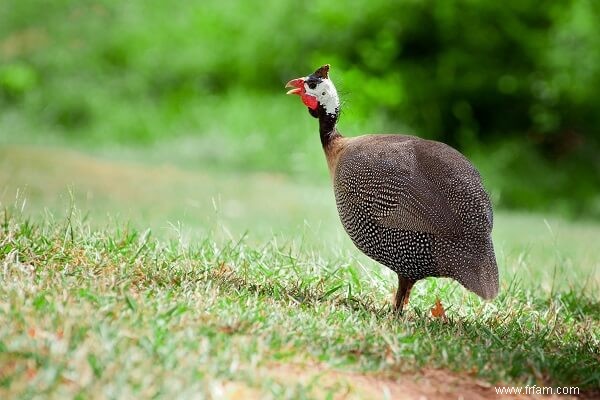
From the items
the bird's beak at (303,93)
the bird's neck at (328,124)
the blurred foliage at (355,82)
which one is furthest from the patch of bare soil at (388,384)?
the blurred foliage at (355,82)

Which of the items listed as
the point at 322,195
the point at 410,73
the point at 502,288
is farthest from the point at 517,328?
the point at 410,73

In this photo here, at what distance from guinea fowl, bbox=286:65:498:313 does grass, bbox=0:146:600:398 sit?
246 mm

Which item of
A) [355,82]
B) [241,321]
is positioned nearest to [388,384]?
[241,321]

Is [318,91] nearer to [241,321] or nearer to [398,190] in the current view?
[398,190]

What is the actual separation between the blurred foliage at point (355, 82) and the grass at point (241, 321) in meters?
6.09

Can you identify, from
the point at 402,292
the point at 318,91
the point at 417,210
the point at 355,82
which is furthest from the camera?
the point at 355,82

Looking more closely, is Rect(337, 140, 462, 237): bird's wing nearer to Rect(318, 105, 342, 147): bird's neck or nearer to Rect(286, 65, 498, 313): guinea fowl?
Rect(286, 65, 498, 313): guinea fowl

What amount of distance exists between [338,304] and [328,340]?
0.73 metres

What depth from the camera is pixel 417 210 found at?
12.9 ft

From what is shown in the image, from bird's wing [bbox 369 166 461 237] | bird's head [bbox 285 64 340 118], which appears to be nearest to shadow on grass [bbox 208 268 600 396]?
bird's wing [bbox 369 166 461 237]

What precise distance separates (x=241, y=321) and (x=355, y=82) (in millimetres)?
8751

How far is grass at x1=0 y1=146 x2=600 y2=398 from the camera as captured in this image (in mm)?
2896

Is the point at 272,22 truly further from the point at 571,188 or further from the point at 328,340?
the point at 328,340

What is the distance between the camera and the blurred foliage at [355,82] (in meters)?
11.7
